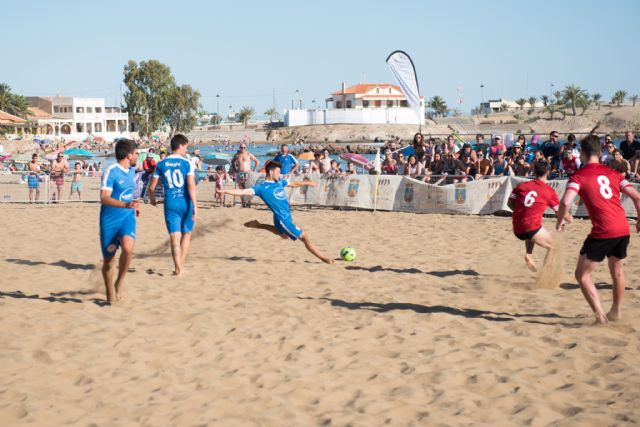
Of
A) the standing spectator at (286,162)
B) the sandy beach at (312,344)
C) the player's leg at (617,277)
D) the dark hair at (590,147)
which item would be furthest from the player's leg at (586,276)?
the standing spectator at (286,162)

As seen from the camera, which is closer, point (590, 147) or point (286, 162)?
point (590, 147)

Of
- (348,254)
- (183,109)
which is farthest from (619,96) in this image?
(348,254)

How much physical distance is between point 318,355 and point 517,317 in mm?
2344

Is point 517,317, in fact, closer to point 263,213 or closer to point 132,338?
point 132,338

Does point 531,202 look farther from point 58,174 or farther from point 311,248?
point 58,174

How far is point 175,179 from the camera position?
349 inches

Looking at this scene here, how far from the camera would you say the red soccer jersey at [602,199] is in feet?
20.2

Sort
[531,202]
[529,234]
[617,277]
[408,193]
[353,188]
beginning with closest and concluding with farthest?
[617,277] < [531,202] < [529,234] < [408,193] < [353,188]

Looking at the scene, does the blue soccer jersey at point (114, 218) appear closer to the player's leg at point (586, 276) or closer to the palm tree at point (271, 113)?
the player's leg at point (586, 276)

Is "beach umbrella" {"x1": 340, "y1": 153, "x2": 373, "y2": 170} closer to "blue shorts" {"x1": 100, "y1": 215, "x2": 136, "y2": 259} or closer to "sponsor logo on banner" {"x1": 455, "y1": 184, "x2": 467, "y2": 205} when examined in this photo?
"sponsor logo on banner" {"x1": 455, "y1": 184, "x2": 467, "y2": 205}

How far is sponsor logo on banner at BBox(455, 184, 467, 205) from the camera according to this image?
1648cm

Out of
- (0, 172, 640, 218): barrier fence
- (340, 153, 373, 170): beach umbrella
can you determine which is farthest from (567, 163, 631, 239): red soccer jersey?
(340, 153, 373, 170): beach umbrella

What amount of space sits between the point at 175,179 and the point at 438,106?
150285 mm

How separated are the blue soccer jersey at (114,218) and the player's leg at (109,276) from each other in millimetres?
74
